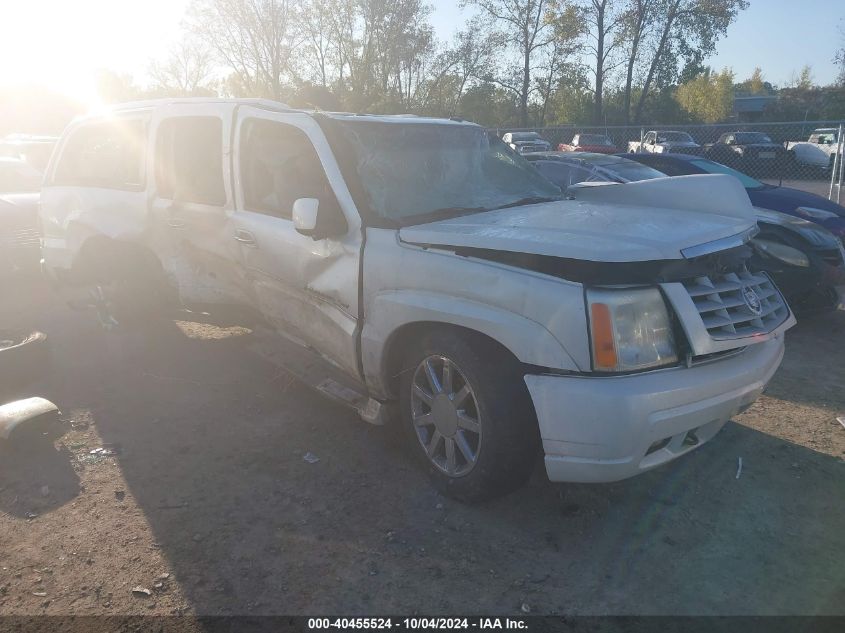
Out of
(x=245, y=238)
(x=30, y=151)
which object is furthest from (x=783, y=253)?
(x=30, y=151)

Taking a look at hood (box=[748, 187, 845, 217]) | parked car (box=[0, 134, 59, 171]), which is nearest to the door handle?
hood (box=[748, 187, 845, 217])

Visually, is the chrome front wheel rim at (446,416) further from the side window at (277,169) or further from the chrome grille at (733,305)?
the side window at (277,169)

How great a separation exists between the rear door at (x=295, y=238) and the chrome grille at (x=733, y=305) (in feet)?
5.65

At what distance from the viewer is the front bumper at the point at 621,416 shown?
255cm

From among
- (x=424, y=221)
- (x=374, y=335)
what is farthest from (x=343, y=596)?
(x=424, y=221)

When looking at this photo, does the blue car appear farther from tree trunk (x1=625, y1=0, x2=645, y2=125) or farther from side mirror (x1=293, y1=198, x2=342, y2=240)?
tree trunk (x1=625, y1=0, x2=645, y2=125)

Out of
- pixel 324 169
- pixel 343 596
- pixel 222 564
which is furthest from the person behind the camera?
pixel 324 169

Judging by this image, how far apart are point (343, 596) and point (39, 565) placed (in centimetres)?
138

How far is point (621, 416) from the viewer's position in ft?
8.31

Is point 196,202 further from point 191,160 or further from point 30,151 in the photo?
point 30,151

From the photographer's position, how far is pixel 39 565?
2816 mm

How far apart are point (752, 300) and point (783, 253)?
3.71 m

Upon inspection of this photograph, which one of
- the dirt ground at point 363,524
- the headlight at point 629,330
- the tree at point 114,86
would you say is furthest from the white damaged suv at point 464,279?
the tree at point 114,86

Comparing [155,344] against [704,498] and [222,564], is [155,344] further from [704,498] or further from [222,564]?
[704,498]
